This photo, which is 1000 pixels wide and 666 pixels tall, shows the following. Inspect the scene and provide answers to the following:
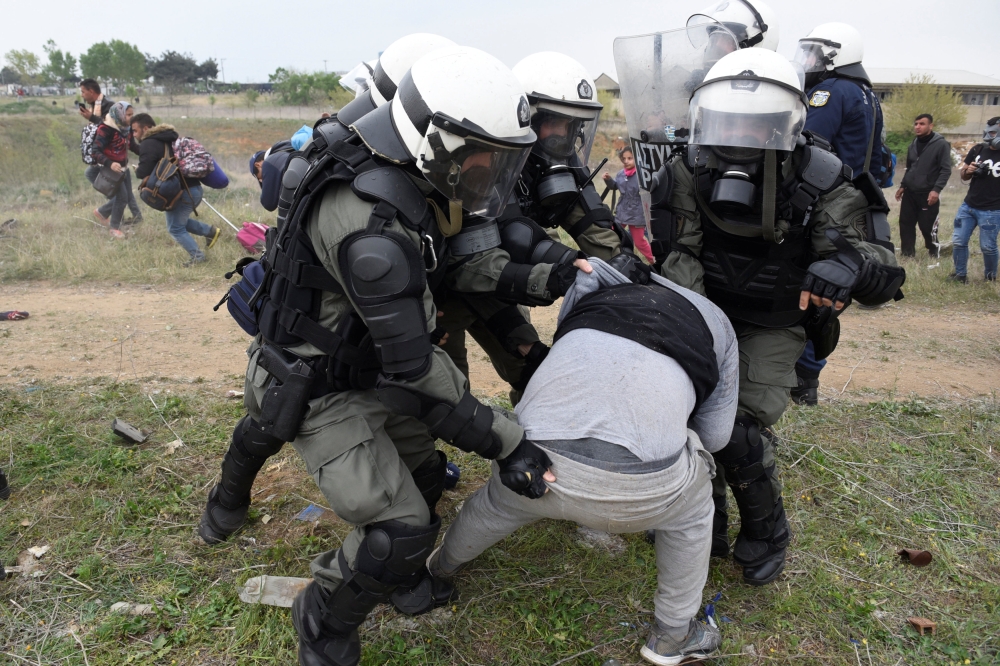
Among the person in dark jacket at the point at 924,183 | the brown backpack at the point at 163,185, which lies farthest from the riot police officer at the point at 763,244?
the person in dark jacket at the point at 924,183

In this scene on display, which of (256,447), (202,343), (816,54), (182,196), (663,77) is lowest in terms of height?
(202,343)

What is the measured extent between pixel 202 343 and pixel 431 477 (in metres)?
3.37

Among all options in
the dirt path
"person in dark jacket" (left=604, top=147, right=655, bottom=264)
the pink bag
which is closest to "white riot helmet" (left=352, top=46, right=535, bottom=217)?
the dirt path

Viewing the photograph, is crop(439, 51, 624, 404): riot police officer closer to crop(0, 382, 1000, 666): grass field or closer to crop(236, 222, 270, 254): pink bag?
crop(0, 382, 1000, 666): grass field

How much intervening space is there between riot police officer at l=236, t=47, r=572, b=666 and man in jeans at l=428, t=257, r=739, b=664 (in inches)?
5.1

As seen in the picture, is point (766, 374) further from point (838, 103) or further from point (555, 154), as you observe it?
point (838, 103)

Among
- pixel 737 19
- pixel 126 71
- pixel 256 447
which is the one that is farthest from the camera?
pixel 126 71

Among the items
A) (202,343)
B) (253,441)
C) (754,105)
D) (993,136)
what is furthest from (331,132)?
(993,136)

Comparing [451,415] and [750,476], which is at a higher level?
[451,415]

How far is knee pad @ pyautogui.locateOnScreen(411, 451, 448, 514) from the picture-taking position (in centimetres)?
288

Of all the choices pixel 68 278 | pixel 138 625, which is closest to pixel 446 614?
pixel 138 625

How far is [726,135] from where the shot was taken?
8.98 ft

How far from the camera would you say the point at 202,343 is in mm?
5562

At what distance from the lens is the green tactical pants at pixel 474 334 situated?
3221 millimetres
